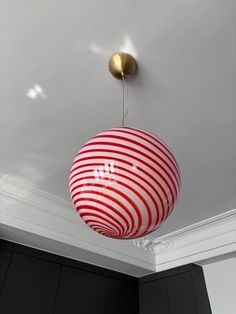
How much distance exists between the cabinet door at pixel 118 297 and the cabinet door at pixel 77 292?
0.07m

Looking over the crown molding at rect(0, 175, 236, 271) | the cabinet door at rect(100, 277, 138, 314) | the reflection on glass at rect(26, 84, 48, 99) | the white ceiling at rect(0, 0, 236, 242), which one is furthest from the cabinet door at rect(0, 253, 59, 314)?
the reflection on glass at rect(26, 84, 48, 99)

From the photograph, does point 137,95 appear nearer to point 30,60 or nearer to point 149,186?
point 30,60

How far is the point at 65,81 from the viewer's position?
1.22 metres

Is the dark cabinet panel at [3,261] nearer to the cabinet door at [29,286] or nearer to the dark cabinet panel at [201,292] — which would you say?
the cabinet door at [29,286]

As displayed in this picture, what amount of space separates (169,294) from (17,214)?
1444mm

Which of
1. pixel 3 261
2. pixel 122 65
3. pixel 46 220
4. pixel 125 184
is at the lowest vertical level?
pixel 125 184

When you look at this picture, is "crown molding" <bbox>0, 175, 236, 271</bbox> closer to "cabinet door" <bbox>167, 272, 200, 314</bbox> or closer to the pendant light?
"cabinet door" <bbox>167, 272, 200, 314</bbox>

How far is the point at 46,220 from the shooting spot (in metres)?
1.85

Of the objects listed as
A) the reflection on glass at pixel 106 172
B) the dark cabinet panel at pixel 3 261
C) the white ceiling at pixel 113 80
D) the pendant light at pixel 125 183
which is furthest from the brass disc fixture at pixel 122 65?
the dark cabinet panel at pixel 3 261

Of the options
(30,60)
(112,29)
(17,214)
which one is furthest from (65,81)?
(17,214)

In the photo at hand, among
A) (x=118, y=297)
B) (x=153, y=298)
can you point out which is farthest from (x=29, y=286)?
(x=153, y=298)

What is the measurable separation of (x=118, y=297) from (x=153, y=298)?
1.06 ft

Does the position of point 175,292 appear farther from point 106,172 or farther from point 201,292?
point 106,172

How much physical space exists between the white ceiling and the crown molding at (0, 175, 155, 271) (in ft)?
0.56
